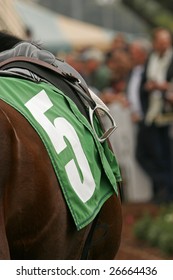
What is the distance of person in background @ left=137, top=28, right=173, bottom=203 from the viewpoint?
1077 cm

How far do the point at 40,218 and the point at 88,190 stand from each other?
312 mm

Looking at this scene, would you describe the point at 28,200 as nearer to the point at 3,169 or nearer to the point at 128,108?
the point at 3,169

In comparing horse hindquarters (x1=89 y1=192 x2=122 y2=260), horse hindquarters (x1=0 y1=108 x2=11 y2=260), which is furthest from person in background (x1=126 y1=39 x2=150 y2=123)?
horse hindquarters (x1=0 y1=108 x2=11 y2=260)

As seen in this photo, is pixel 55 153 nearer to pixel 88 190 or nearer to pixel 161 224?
pixel 88 190

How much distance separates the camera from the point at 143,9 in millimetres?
24578

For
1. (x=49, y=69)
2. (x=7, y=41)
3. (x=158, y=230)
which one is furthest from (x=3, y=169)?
(x=158, y=230)

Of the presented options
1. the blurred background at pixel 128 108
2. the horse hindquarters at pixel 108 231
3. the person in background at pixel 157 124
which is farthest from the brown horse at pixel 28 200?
the person in background at pixel 157 124

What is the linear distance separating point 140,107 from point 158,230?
104 inches

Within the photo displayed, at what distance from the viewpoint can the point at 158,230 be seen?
8.97 m

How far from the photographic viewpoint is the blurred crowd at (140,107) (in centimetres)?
1091

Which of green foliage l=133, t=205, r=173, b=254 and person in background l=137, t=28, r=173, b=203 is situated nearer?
green foliage l=133, t=205, r=173, b=254

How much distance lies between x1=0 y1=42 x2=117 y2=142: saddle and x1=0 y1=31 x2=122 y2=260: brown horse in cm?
41

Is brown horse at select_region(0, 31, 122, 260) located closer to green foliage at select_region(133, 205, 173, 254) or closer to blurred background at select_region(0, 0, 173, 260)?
blurred background at select_region(0, 0, 173, 260)
